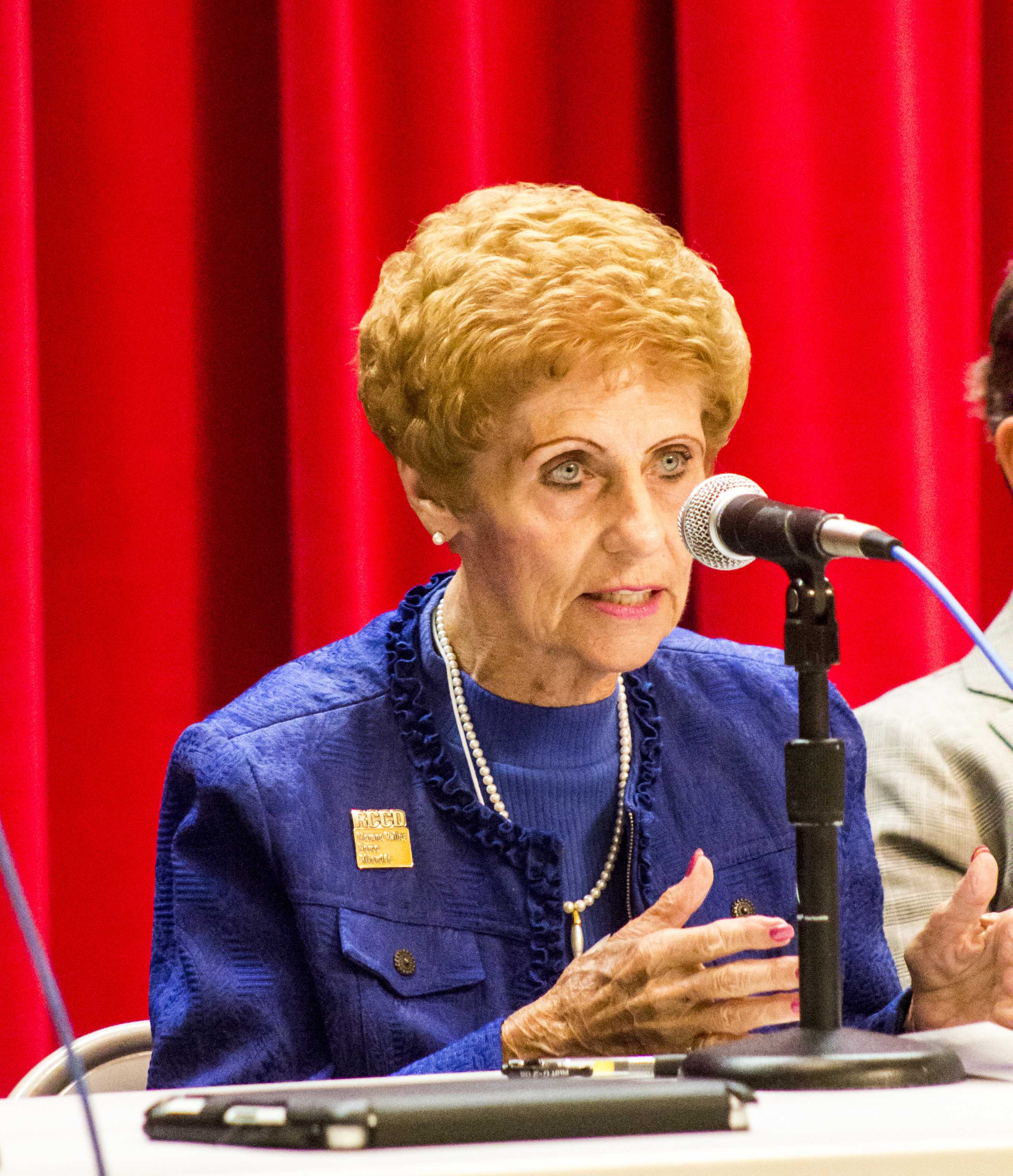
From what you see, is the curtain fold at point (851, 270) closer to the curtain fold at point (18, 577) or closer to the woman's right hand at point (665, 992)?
the curtain fold at point (18, 577)

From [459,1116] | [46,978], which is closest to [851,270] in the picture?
[459,1116]

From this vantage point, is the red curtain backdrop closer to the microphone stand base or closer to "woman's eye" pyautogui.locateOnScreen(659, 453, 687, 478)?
"woman's eye" pyautogui.locateOnScreen(659, 453, 687, 478)

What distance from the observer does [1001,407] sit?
2018 mm

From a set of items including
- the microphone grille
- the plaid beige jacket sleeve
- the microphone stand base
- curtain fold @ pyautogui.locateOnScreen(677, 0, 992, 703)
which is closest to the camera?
the microphone stand base

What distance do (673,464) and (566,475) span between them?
4.7 inches

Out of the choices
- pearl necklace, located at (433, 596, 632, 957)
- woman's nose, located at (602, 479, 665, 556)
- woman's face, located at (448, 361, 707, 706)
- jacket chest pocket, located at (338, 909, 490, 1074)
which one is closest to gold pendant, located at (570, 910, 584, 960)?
pearl necklace, located at (433, 596, 632, 957)

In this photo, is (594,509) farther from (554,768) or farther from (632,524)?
(554,768)

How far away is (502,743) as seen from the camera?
1639mm

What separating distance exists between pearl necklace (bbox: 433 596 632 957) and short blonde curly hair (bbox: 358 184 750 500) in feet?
0.66

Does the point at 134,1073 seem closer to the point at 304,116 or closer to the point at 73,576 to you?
the point at 73,576

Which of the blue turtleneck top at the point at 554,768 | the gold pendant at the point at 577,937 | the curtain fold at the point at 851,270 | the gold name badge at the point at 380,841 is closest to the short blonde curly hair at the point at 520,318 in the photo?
the blue turtleneck top at the point at 554,768

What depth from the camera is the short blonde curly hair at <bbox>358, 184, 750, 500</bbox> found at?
5.01 ft

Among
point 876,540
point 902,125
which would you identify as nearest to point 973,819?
point 876,540

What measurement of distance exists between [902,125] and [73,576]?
146 centimetres
